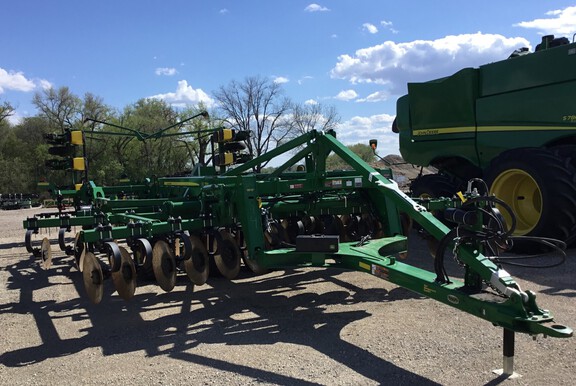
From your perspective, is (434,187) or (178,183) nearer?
(178,183)

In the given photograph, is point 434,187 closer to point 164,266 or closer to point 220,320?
point 220,320

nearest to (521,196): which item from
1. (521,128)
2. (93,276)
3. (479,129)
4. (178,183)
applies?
(521,128)

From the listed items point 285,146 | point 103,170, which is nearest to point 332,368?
point 285,146

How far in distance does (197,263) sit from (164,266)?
36cm

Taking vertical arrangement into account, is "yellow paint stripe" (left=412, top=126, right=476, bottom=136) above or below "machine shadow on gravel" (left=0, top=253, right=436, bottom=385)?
above

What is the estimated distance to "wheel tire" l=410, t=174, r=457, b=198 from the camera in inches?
380

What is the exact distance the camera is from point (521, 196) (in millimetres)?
7625

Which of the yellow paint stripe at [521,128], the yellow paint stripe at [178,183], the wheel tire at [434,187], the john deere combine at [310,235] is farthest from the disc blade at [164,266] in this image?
the wheel tire at [434,187]

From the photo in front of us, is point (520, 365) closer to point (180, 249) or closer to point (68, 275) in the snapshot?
point (180, 249)

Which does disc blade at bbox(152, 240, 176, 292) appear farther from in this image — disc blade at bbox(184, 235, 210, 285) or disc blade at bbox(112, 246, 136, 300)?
disc blade at bbox(112, 246, 136, 300)

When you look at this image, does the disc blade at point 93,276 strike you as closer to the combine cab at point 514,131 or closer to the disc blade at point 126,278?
the disc blade at point 126,278

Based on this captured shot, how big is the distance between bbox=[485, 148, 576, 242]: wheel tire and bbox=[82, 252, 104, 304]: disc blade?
5694 mm

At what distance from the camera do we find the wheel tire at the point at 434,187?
966cm

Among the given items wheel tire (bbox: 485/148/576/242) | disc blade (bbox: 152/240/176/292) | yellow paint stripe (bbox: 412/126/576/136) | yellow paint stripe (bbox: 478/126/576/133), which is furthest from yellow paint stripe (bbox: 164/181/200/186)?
yellow paint stripe (bbox: 478/126/576/133)
